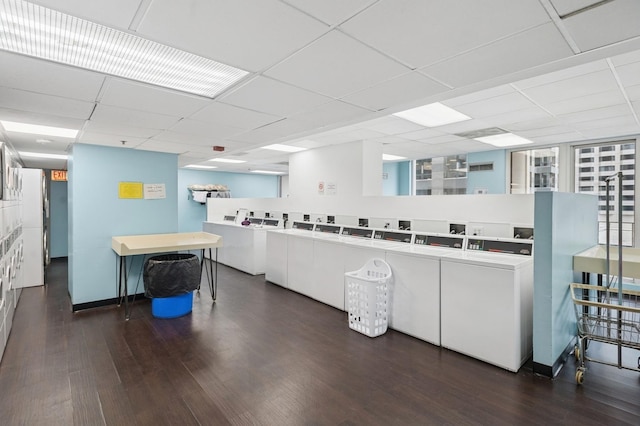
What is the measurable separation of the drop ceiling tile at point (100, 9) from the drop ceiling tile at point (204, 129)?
165cm

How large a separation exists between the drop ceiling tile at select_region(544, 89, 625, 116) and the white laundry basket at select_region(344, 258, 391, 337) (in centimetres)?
262

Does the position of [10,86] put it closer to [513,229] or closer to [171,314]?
[171,314]

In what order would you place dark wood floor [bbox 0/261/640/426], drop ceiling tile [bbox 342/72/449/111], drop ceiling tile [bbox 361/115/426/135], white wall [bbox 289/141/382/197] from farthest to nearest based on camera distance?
1. white wall [bbox 289/141/382/197]
2. drop ceiling tile [bbox 361/115/426/135]
3. drop ceiling tile [bbox 342/72/449/111]
4. dark wood floor [bbox 0/261/640/426]

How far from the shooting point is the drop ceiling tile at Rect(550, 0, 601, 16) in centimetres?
132

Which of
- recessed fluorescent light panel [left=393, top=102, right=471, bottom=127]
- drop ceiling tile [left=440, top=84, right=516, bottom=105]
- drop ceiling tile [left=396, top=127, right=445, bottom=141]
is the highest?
recessed fluorescent light panel [left=393, top=102, right=471, bottom=127]

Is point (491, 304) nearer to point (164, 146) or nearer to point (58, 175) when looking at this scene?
point (164, 146)

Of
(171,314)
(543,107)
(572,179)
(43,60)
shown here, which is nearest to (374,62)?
(43,60)

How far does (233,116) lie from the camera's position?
297 centimetres

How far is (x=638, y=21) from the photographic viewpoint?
57.7 inches

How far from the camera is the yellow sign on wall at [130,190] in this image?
14.0ft

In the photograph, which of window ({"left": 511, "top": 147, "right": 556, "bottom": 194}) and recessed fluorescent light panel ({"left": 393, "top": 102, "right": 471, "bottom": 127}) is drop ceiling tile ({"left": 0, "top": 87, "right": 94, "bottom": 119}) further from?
window ({"left": 511, "top": 147, "right": 556, "bottom": 194})

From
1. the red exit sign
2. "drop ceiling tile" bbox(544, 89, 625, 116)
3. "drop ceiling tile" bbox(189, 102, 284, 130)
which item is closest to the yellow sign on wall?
"drop ceiling tile" bbox(189, 102, 284, 130)

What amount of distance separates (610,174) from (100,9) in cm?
621

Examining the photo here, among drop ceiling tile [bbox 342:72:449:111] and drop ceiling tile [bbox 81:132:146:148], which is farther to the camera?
drop ceiling tile [bbox 81:132:146:148]
